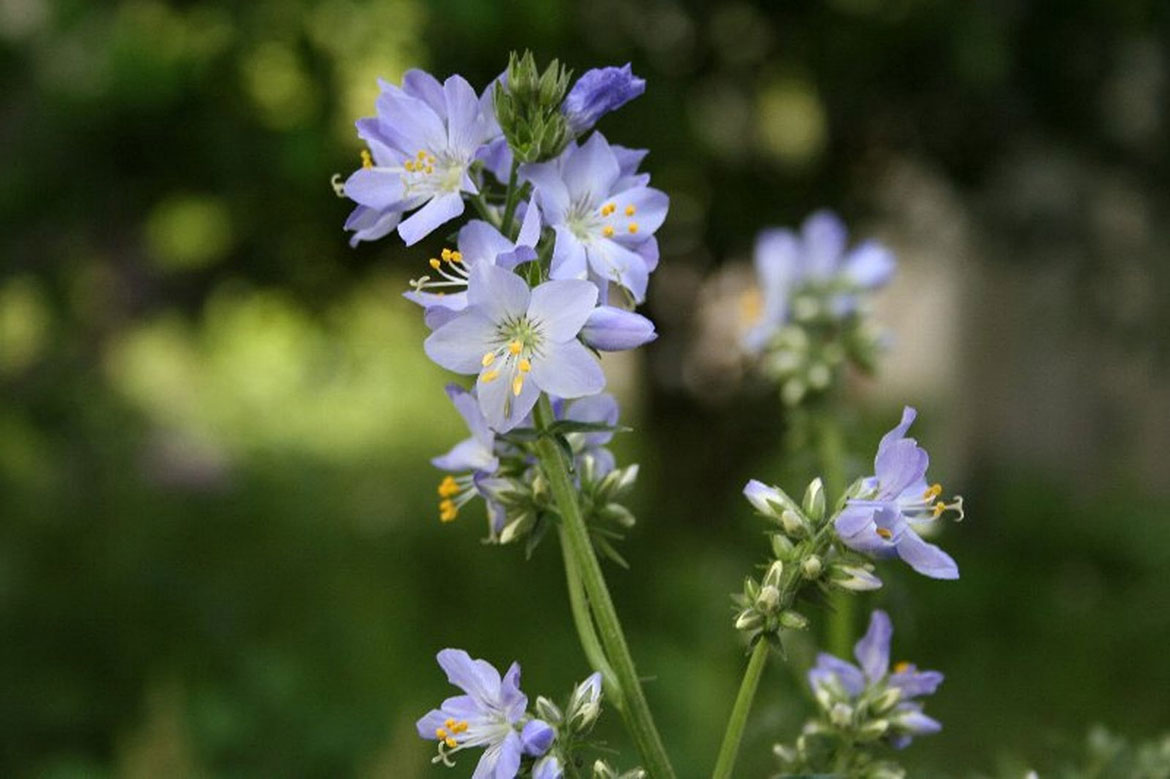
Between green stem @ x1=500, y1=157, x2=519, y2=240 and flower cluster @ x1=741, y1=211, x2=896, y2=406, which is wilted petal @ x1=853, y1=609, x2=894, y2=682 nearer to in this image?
green stem @ x1=500, y1=157, x2=519, y2=240

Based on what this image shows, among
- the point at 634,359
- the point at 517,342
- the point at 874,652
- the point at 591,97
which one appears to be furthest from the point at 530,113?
the point at 634,359

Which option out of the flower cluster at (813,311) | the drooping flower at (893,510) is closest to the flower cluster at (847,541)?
the drooping flower at (893,510)

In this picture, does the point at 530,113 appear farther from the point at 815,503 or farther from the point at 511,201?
the point at 815,503

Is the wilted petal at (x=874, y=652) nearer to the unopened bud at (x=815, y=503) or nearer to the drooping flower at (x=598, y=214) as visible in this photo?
the unopened bud at (x=815, y=503)

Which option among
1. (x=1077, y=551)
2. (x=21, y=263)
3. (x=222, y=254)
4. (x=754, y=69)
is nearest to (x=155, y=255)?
(x=222, y=254)

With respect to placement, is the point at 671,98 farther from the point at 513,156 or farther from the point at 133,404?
the point at 133,404
